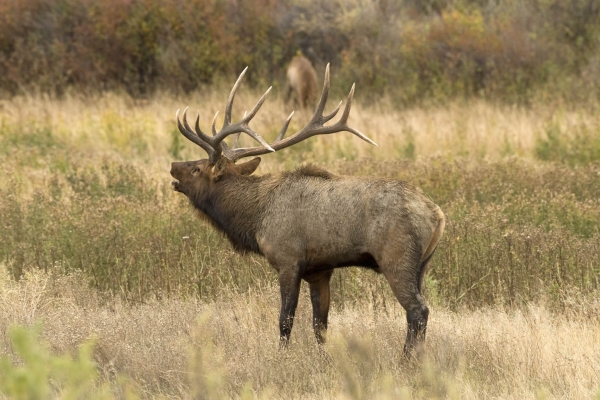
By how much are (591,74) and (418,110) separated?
401 cm

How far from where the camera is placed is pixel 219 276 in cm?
911

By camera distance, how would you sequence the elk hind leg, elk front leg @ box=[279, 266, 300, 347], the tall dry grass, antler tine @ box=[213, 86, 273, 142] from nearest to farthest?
the tall dry grass
the elk hind leg
elk front leg @ box=[279, 266, 300, 347]
antler tine @ box=[213, 86, 273, 142]

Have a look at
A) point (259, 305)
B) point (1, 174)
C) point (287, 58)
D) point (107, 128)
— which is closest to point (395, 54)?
point (287, 58)

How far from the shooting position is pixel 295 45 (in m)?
24.3

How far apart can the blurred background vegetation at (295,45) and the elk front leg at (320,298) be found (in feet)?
42.8

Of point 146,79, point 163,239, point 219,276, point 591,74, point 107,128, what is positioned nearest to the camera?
point 219,276

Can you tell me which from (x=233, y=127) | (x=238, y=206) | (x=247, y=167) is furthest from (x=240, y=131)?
(x=238, y=206)

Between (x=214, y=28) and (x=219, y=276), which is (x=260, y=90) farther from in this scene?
(x=219, y=276)

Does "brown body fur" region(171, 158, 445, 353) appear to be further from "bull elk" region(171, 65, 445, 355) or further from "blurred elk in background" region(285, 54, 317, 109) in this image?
"blurred elk in background" region(285, 54, 317, 109)

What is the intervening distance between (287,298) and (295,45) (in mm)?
17572

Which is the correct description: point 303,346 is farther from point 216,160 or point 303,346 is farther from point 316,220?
point 216,160

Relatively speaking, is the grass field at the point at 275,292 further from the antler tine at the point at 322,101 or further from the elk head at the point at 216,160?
the antler tine at the point at 322,101

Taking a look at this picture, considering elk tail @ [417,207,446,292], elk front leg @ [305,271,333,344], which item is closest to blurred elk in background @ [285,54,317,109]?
elk front leg @ [305,271,333,344]

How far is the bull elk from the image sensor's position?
6.79 m
